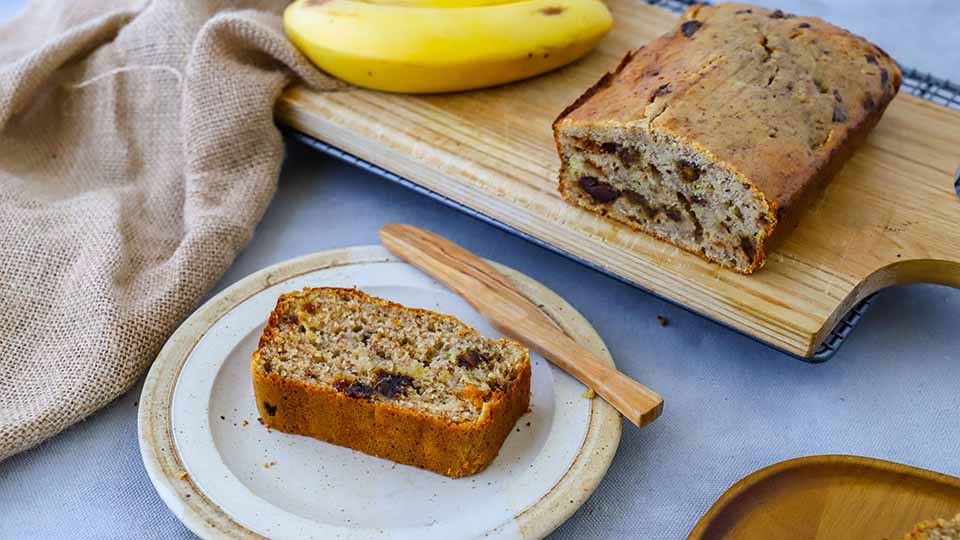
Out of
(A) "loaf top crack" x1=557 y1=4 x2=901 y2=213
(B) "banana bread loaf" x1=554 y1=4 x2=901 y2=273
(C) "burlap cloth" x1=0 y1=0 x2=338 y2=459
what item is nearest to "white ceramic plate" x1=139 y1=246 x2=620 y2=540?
(C) "burlap cloth" x1=0 y1=0 x2=338 y2=459

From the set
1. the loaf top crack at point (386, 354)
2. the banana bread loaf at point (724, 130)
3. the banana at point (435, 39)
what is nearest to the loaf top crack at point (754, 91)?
the banana bread loaf at point (724, 130)

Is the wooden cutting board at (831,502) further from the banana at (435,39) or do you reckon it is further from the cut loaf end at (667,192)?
the banana at (435,39)

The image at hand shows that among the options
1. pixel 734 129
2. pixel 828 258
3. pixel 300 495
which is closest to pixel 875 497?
pixel 828 258

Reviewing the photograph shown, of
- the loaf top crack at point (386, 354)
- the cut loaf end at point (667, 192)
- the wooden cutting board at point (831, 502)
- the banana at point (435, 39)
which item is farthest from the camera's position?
the banana at point (435, 39)

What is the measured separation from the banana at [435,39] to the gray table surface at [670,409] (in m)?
0.33

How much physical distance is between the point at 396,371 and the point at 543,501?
1.12 feet

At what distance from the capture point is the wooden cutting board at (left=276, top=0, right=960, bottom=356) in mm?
1920

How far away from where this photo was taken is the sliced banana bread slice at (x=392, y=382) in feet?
→ 5.43

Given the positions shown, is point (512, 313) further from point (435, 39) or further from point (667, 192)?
point (435, 39)

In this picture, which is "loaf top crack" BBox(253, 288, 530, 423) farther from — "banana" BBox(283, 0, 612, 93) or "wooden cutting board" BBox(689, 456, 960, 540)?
"banana" BBox(283, 0, 612, 93)

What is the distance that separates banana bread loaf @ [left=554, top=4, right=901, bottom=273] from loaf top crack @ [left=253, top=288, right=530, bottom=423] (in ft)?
1.56

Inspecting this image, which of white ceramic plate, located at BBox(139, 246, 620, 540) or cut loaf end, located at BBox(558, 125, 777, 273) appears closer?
white ceramic plate, located at BBox(139, 246, 620, 540)

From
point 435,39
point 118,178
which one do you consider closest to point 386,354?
point 435,39

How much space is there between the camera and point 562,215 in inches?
82.8
